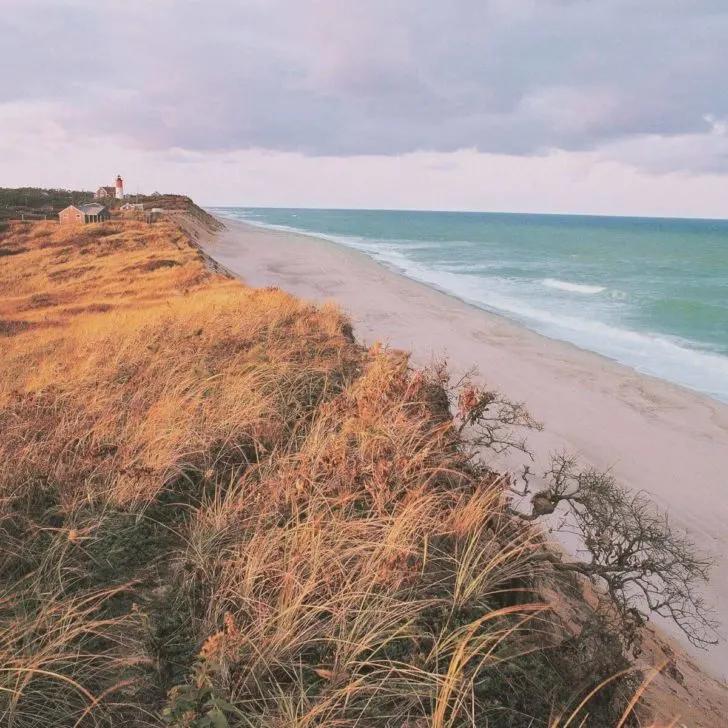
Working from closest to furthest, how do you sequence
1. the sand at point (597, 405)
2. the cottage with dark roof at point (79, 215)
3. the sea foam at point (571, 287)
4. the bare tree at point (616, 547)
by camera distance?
the bare tree at point (616, 547) → the sand at point (597, 405) → the sea foam at point (571, 287) → the cottage with dark roof at point (79, 215)

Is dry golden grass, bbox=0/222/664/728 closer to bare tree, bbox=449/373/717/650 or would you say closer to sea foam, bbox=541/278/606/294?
bare tree, bbox=449/373/717/650

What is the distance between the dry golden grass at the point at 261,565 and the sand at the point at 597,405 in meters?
3.70

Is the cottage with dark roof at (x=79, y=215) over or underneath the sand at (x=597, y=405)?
over

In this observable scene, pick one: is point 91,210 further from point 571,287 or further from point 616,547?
point 616,547

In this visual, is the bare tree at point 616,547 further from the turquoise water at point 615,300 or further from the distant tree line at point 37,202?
the distant tree line at point 37,202

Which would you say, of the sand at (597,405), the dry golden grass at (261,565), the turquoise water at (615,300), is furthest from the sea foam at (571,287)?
the dry golden grass at (261,565)

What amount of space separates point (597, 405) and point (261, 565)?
40.3 ft

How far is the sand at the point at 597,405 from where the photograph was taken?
9023 mm

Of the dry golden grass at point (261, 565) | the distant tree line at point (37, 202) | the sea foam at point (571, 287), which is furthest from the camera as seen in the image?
the distant tree line at point (37, 202)

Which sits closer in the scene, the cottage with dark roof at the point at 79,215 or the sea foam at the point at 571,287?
the sea foam at the point at 571,287

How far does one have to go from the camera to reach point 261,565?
9.51 ft

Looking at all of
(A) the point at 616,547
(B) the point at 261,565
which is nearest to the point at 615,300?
(A) the point at 616,547

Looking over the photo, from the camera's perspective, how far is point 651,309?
92.2 ft

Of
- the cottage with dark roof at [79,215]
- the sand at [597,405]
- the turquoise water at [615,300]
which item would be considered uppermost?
the cottage with dark roof at [79,215]
